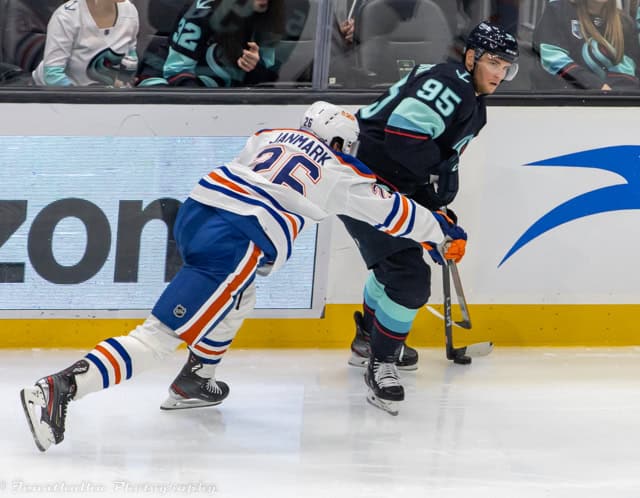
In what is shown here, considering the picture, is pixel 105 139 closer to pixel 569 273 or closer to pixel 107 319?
pixel 107 319

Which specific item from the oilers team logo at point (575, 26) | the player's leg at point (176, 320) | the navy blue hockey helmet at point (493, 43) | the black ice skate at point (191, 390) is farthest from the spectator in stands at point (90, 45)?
the oilers team logo at point (575, 26)

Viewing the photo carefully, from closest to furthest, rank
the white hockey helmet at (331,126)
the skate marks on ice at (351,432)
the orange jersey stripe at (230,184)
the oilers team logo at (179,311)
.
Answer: the skate marks on ice at (351,432), the oilers team logo at (179,311), the orange jersey stripe at (230,184), the white hockey helmet at (331,126)

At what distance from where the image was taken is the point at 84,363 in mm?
2752

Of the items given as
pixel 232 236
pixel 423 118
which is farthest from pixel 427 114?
pixel 232 236

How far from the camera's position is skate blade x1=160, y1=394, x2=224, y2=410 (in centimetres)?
322

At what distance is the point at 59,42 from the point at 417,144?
1.46 meters

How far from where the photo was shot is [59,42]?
12.6ft

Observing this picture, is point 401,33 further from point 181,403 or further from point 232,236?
point 181,403

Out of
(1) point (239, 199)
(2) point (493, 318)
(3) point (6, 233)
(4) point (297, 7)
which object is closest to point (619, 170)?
(2) point (493, 318)

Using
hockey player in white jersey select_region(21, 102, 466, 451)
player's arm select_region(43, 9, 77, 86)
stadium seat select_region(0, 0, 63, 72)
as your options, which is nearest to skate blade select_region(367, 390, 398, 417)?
hockey player in white jersey select_region(21, 102, 466, 451)

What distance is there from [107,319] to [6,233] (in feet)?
1.57

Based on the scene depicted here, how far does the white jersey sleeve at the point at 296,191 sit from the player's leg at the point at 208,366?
0.20 meters

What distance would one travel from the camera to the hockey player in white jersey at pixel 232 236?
276 centimetres

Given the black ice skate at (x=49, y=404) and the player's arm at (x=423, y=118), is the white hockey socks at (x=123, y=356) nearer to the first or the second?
the black ice skate at (x=49, y=404)
